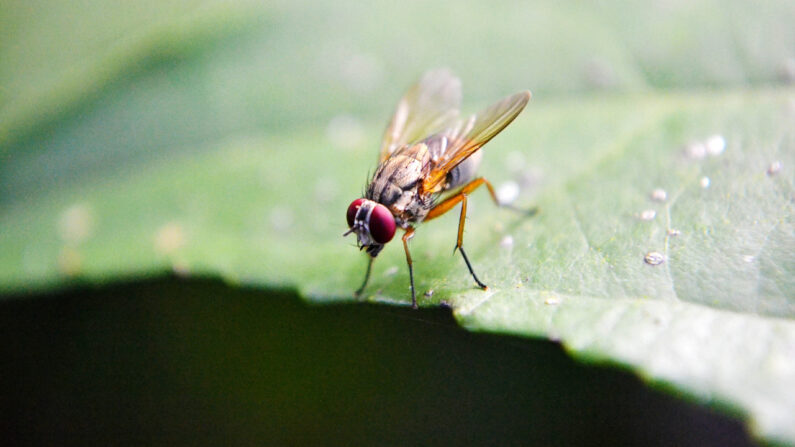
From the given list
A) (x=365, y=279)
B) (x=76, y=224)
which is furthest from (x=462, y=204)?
(x=76, y=224)

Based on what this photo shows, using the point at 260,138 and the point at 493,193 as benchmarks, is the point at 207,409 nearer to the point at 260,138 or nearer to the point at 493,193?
the point at 260,138

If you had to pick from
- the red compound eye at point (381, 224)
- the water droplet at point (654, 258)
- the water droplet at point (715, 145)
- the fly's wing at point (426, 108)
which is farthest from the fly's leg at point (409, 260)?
the water droplet at point (715, 145)

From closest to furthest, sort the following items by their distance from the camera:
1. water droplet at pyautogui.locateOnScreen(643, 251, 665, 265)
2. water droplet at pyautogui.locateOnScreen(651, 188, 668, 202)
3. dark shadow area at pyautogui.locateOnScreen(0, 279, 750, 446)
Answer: water droplet at pyautogui.locateOnScreen(643, 251, 665, 265)
water droplet at pyautogui.locateOnScreen(651, 188, 668, 202)
dark shadow area at pyautogui.locateOnScreen(0, 279, 750, 446)

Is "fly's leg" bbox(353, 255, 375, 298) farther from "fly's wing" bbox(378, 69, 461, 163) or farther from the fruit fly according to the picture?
"fly's wing" bbox(378, 69, 461, 163)

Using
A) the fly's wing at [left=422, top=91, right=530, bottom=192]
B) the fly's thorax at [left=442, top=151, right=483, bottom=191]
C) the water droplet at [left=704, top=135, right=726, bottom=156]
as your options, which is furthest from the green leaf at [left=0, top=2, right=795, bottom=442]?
the fly's wing at [left=422, top=91, right=530, bottom=192]

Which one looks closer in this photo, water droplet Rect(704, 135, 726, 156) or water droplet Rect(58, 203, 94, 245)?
water droplet Rect(704, 135, 726, 156)
